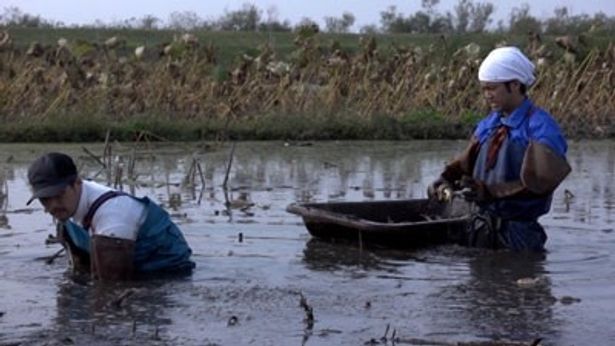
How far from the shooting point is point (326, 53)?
24.5 m

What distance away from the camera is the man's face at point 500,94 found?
29.5ft

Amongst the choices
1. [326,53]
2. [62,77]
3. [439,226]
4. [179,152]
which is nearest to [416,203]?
[439,226]

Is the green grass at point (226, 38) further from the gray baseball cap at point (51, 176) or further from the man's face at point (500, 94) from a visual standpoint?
the gray baseball cap at point (51, 176)

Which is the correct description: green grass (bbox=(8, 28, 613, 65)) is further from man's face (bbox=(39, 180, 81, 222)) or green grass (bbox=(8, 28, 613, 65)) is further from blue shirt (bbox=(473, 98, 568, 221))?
man's face (bbox=(39, 180, 81, 222))

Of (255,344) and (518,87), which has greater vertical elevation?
(518,87)

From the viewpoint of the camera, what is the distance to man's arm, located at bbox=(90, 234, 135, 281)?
300 inches

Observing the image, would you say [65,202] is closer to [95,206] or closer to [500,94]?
[95,206]

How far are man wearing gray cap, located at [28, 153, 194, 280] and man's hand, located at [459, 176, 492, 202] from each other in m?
1.92

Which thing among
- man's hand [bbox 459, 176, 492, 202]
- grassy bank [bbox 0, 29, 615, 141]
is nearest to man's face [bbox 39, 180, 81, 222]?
man's hand [bbox 459, 176, 492, 202]

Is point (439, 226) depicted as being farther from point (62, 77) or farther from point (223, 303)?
point (62, 77)

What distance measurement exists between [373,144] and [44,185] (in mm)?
10377

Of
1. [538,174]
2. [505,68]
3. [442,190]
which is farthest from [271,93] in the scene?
[538,174]

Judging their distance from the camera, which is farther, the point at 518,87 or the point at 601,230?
the point at 601,230

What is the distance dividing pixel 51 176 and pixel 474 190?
9.59 ft
